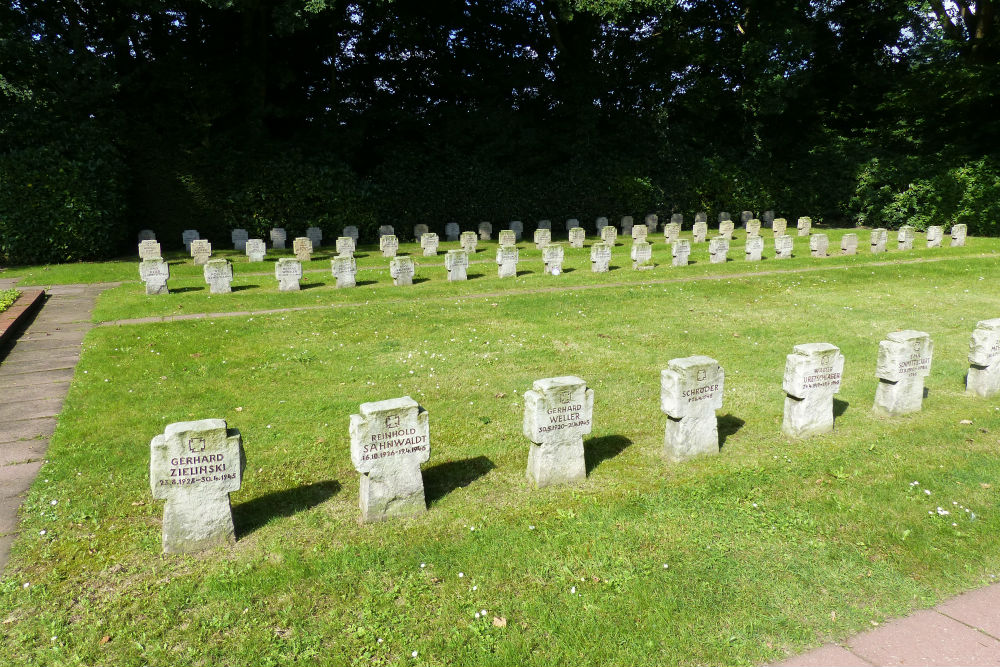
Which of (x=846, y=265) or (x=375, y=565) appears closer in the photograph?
(x=375, y=565)

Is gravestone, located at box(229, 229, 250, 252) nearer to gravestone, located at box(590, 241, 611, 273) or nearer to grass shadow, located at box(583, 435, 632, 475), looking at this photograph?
gravestone, located at box(590, 241, 611, 273)

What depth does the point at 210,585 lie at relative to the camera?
4.84 metres

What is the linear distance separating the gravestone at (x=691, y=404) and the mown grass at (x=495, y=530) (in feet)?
0.80

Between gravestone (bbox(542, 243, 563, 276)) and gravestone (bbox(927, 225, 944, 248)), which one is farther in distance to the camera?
gravestone (bbox(927, 225, 944, 248))

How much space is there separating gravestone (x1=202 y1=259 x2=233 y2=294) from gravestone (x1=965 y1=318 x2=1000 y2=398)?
14.6 metres

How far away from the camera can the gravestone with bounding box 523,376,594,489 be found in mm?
6082

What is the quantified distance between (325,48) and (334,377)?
2473cm

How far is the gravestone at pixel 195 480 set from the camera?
16.8ft

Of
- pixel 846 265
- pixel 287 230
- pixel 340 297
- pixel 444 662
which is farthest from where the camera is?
pixel 287 230

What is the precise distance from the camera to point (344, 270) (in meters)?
17.0

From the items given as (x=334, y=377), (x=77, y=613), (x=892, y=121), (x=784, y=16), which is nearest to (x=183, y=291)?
(x=334, y=377)

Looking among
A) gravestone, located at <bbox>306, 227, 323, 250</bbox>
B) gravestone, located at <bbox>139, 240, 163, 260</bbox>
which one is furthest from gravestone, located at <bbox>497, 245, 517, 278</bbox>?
gravestone, located at <bbox>139, 240, 163, 260</bbox>

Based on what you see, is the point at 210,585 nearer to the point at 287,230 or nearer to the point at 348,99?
the point at 287,230

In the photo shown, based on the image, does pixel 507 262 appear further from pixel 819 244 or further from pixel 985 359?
pixel 985 359
